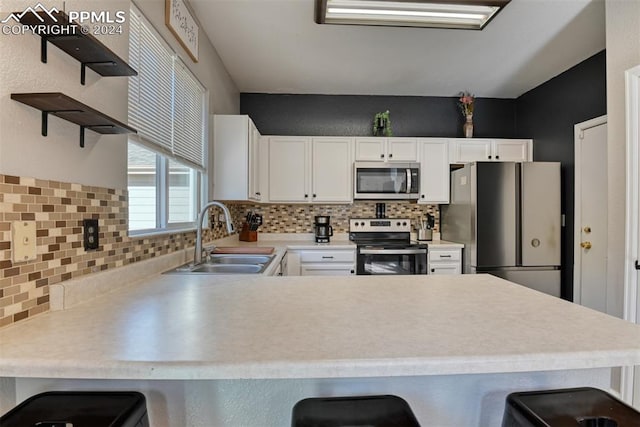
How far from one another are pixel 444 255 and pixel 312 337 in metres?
2.88

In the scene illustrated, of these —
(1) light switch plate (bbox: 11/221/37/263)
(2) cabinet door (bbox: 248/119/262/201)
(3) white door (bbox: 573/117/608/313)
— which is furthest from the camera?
(2) cabinet door (bbox: 248/119/262/201)

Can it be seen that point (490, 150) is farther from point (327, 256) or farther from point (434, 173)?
point (327, 256)

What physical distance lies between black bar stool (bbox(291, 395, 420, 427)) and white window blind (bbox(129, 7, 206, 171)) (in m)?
1.43

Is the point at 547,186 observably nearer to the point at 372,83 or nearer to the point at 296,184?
the point at 372,83

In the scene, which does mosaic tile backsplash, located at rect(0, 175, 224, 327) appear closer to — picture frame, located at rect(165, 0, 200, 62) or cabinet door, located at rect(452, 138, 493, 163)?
picture frame, located at rect(165, 0, 200, 62)

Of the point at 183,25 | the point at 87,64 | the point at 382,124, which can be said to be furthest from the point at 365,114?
the point at 87,64

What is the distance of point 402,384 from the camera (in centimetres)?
98

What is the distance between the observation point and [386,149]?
3.59 metres

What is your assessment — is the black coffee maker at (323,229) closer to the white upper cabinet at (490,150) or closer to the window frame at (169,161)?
the window frame at (169,161)

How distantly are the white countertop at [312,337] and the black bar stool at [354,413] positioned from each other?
186 mm

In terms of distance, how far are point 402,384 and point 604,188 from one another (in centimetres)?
283

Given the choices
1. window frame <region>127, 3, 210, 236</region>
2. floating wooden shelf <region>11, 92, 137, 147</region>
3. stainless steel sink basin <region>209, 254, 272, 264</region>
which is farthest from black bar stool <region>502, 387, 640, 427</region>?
stainless steel sink basin <region>209, 254, 272, 264</region>

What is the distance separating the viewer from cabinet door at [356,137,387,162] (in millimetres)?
3568

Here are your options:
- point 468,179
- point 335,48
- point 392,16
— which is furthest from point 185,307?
point 468,179
